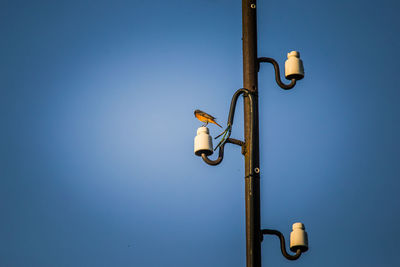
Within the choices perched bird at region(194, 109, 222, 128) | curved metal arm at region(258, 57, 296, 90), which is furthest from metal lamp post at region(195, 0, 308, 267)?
perched bird at region(194, 109, 222, 128)

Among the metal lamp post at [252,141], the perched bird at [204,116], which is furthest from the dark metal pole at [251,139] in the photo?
the perched bird at [204,116]

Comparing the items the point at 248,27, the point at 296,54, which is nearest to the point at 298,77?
the point at 296,54

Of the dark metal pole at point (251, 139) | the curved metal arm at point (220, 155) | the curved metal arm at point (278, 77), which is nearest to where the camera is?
the dark metal pole at point (251, 139)

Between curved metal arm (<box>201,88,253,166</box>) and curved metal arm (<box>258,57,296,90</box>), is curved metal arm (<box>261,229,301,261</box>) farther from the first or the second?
curved metal arm (<box>258,57,296,90</box>)

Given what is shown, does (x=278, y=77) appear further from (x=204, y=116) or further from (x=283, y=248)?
(x=283, y=248)

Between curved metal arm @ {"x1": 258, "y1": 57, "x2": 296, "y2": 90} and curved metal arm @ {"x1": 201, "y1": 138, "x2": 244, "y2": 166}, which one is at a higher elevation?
curved metal arm @ {"x1": 258, "y1": 57, "x2": 296, "y2": 90}

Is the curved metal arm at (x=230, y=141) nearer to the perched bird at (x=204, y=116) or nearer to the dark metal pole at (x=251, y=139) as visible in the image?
the dark metal pole at (x=251, y=139)

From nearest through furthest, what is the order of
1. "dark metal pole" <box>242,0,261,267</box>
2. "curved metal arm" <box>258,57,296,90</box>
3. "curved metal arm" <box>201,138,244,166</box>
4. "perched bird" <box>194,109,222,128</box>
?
"dark metal pole" <box>242,0,261,267</box> < "curved metal arm" <box>201,138,244,166</box> < "curved metal arm" <box>258,57,296,90</box> < "perched bird" <box>194,109,222,128</box>

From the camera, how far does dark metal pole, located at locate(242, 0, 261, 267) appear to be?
218 inches

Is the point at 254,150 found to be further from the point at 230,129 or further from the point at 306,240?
the point at 306,240

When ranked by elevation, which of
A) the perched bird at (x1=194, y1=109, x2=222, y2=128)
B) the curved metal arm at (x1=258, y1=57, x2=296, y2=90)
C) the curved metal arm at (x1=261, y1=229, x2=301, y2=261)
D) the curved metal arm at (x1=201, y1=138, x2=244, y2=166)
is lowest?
the curved metal arm at (x1=261, y1=229, x2=301, y2=261)

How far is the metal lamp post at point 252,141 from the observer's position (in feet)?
18.3

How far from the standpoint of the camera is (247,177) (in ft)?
18.6

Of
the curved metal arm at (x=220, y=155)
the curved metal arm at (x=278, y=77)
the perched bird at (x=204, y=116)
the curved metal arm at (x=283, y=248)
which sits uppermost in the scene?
the curved metal arm at (x=278, y=77)
